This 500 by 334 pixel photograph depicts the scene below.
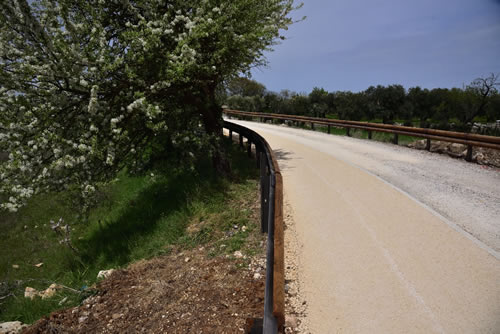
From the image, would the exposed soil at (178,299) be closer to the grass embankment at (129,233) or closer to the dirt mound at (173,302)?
the dirt mound at (173,302)

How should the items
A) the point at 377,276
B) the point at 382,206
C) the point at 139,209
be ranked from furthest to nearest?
the point at 139,209, the point at 382,206, the point at 377,276

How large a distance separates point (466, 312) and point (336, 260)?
1.85 m

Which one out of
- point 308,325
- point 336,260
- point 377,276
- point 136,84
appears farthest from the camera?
point 136,84

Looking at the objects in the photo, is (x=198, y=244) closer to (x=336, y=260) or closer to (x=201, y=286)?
(x=201, y=286)

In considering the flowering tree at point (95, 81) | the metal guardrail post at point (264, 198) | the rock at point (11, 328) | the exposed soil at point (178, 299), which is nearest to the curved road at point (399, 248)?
the metal guardrail post at point (264, 198)

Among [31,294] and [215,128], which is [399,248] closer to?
[215,128]

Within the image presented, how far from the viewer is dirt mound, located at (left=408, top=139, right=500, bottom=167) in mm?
11688

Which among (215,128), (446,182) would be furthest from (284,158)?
(446,182)

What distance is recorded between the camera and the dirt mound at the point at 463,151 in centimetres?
1169

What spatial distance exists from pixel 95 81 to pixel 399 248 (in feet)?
25.4

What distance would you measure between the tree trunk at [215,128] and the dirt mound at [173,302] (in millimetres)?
5245

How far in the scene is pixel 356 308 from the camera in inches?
158

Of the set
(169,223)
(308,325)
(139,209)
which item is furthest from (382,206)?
(139,209)

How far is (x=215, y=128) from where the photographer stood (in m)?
11.8
